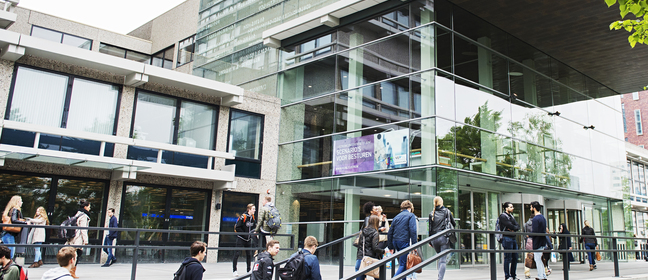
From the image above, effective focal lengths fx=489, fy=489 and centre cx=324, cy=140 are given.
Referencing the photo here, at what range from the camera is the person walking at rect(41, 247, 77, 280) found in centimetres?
466

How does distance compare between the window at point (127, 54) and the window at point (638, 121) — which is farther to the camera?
the window at point (638, 121)

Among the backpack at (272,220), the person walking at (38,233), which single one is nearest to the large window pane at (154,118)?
the person walking at (38,233)

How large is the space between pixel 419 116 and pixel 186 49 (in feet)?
49.5

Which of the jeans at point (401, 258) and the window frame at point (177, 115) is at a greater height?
the window frame at point (177, 115)

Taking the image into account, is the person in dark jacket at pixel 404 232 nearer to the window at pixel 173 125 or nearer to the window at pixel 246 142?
the window at pixel 173 125

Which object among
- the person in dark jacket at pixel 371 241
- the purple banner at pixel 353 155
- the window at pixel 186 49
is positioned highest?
the window at pixel 186 49

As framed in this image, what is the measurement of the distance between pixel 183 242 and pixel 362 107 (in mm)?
7404

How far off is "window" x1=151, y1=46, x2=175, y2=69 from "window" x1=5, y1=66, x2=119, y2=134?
438 inches

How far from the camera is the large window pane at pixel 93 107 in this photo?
1470 centimetres

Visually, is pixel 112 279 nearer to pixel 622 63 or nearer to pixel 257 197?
pixel 257 197

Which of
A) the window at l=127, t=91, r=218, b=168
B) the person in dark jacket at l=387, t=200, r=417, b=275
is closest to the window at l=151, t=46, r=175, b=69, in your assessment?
the window at l=127, t=91, r=218, b=168

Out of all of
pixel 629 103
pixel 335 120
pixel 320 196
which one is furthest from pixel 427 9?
pixel 629 103

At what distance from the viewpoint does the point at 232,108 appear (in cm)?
1805

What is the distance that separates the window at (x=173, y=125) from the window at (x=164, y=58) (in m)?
9.83
